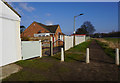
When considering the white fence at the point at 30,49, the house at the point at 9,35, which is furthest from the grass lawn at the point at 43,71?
the white fence at the point at 30,49

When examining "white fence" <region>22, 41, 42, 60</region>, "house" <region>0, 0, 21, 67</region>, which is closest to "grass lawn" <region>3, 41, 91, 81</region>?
"house" <region>0, 0, 21, 67</region>

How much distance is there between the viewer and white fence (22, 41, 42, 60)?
6086mm

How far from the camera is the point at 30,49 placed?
21.1 ft

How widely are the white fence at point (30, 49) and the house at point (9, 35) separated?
34 cm

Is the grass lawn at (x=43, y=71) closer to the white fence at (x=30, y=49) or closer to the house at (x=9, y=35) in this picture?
the house at (x=9, y=35)

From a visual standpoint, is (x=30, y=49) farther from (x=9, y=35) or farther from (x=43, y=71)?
(x=43, y=71)

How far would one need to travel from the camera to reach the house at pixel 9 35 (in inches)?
197

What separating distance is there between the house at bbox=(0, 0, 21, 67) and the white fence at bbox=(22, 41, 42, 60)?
343 mm

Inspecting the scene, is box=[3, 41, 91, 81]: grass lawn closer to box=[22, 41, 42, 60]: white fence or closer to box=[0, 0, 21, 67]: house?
box=[0, 0, 21, 67]: house

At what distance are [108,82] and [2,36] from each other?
214 inches

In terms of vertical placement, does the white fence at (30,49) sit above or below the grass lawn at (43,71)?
above

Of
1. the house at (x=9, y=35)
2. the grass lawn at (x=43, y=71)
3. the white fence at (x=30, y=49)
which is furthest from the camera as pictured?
the white fence at (x=30, y=49)

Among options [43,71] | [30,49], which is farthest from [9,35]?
[43,71]

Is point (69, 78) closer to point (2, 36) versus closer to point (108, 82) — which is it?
point (108, 82)
